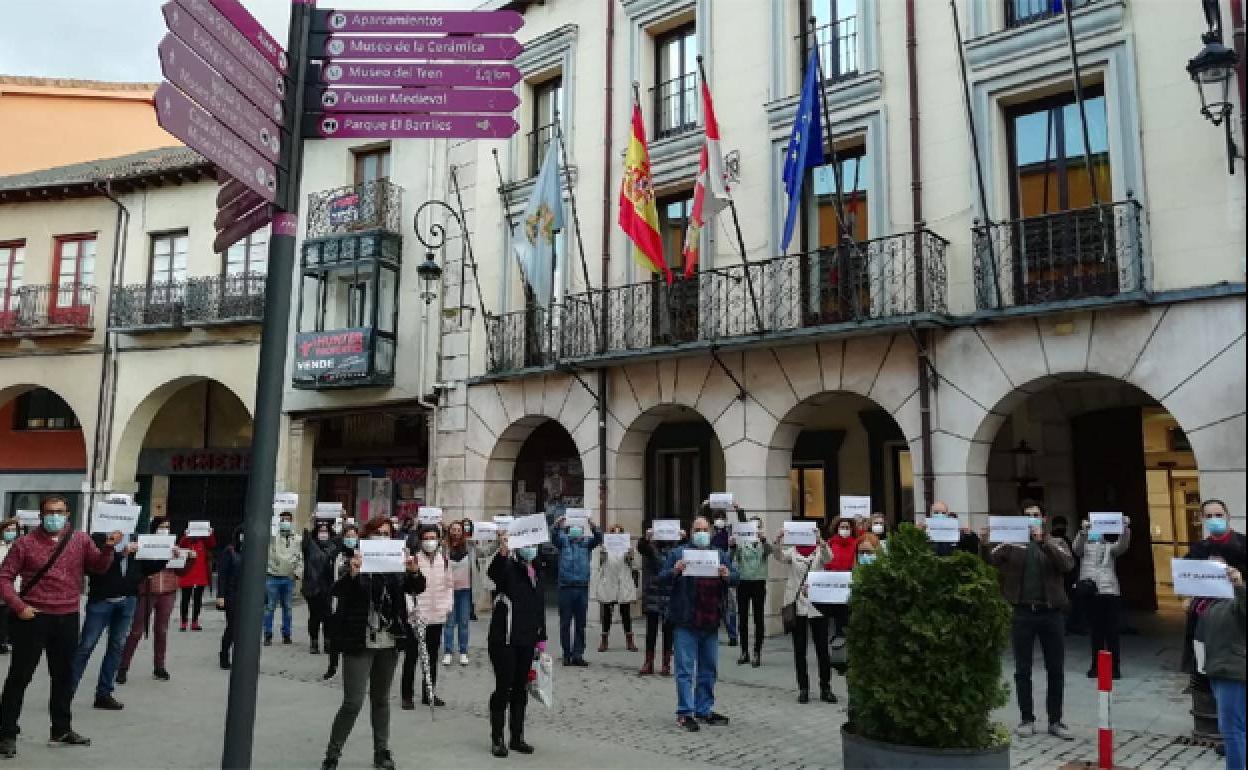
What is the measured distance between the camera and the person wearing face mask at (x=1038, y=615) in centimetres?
838

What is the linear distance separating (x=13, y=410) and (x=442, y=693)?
74.0 ft

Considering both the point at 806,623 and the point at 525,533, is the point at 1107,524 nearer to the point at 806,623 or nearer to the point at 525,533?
the point at 806,623

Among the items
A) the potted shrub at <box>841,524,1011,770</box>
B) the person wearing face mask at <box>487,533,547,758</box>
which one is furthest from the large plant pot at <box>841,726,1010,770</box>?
the person wearing face mask at <box>487,533,547,758</box>

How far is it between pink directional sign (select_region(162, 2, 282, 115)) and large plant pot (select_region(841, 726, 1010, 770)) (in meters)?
4.85

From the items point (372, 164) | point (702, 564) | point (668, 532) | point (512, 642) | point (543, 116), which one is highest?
point (543, 116)

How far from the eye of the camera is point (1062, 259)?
11.9 m

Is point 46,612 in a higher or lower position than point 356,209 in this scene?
lower

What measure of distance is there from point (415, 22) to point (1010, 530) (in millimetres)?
6847

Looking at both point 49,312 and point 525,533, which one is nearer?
point 525,533

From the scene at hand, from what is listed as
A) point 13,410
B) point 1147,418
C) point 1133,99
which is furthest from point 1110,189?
point 13,410

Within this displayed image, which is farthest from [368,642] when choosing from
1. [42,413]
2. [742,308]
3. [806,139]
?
[42,413]

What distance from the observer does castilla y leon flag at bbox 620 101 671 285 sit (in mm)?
14305

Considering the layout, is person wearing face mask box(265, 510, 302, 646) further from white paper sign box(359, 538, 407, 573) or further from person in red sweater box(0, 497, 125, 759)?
white paper sign box(359, 538, 407, 573)

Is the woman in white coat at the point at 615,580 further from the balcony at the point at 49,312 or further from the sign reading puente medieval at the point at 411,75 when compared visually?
the balcony at the point at 49,312
